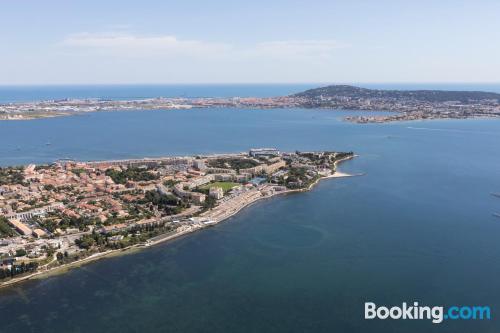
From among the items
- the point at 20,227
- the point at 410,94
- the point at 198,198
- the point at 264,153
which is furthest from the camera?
the point at 410,94

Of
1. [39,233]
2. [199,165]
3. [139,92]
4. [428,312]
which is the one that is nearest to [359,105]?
[199,165]

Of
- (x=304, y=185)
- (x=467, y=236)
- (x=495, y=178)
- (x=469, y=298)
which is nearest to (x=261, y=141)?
(x=304, y=185)

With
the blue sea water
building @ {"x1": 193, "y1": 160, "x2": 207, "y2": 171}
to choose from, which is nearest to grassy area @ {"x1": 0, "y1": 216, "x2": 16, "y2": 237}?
building @ {"x1": 193, "y1": 160, "x2": 207, "y2": 171}

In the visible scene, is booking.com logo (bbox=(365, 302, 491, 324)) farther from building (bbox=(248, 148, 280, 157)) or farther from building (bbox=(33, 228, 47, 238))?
building (bbox=(248, 148, 280, 157))

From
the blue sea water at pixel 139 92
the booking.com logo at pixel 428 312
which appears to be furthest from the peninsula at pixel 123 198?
the blue sea water at pixel 139 92

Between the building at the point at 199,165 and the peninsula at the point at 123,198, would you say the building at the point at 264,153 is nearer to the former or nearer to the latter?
the peninsula at the point at 123,198

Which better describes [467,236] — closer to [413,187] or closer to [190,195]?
[413,187]

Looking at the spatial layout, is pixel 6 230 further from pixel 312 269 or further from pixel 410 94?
pixel 410 94
